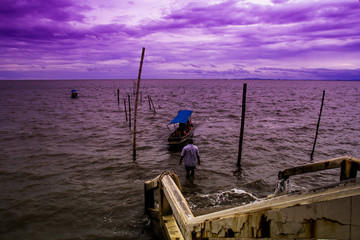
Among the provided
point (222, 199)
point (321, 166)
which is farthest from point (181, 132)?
point (321, 166)

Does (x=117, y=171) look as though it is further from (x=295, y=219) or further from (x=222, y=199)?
(x=295, y=219)

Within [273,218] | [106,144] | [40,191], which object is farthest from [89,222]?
[106,144]

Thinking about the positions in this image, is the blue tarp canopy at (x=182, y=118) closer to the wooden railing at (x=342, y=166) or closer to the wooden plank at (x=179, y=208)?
the wooden railing at (x=342, y=166)

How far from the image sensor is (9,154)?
1418 centimetres

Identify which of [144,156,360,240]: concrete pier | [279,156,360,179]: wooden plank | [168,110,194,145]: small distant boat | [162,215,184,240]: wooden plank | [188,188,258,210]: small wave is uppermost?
[144,156,360,240]: concrete pier

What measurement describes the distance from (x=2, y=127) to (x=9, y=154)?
977cm

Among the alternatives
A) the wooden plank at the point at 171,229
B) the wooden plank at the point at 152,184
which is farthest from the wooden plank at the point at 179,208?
the wooden plank at the point at 152,184

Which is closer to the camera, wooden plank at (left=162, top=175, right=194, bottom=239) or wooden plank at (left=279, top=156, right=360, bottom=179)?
wooden plank at (left=162, top=175, right=194, bottom=239)

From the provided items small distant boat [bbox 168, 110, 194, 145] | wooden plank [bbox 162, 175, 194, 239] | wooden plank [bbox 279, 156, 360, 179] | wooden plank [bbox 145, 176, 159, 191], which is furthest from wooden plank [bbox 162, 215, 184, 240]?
small distant boat [bbox 168, 110, 194, 145]

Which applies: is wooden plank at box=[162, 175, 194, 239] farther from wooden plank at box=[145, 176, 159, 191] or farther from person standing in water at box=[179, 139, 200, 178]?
person standing in water at box=[179, 139, 200, 178]

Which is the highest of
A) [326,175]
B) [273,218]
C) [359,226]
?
[359,226]

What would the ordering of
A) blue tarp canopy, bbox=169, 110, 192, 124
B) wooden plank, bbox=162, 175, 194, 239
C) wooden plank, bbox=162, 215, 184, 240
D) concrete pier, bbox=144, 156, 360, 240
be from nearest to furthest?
concrete pier, bbox=144, 156, 360, 240
wooden plank, bbox=162, 175, 194, 239
wooden plank, bbox=162, 215, 184, 240
blue tarp canopy, bbox=169, 110, 192, 124

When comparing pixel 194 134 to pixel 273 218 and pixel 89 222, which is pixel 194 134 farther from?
pixel 273 218

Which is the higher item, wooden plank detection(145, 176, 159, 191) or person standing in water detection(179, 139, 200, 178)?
wooden plank detection(145, 176, 159, 191)
